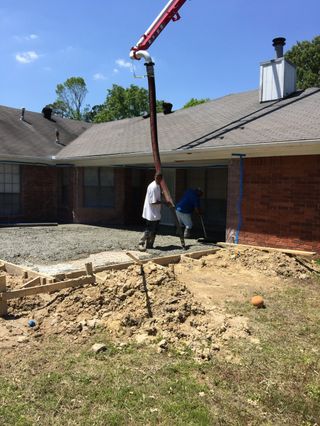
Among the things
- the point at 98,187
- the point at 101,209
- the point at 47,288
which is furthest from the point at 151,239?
the point at 98,187

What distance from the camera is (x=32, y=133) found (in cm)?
1931

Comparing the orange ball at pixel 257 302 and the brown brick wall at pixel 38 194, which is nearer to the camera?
the orange ball at pixel 257 302

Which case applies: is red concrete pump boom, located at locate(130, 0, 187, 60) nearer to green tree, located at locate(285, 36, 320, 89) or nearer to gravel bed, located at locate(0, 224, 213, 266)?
gravel bed, located at locate(0, 224, 213, 266)

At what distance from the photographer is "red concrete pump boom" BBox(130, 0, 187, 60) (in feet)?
46.2

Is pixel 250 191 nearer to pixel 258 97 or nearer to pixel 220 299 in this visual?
pixel 220 299

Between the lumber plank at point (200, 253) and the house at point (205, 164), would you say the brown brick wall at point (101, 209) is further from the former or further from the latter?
the lumber plank at point (200, 253)

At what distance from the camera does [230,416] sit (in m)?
3.37

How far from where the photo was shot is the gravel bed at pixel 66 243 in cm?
926

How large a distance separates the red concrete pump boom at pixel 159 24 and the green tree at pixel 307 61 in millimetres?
23302

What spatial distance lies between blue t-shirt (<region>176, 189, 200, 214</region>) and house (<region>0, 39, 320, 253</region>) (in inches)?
41.8

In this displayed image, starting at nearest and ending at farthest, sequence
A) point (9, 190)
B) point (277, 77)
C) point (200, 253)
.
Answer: point (200, 253), point (277, 77), point (9, 190)

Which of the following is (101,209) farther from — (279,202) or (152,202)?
(279,202)

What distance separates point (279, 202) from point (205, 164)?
408 cm

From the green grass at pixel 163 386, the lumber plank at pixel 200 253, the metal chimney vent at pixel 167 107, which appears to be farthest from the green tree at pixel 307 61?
the green grass at pixel 163 386
